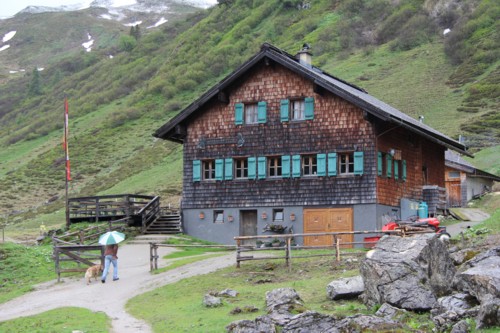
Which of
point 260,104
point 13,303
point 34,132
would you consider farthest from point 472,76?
point 13,303

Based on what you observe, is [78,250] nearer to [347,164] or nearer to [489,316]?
[347,164]

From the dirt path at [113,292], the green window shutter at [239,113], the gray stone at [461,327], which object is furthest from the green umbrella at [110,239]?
the gray stone at [461,327]

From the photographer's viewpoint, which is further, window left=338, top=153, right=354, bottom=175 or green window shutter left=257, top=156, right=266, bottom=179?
green window shutter left=257, top=156, right=266, bottom=179

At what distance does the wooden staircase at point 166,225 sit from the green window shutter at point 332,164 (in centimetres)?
842

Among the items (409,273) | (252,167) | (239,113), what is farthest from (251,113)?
(409,273)

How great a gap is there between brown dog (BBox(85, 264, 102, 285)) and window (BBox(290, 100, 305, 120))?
44.5 feet

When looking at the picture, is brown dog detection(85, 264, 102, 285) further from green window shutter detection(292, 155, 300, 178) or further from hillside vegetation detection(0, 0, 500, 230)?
hillside vegetation detection(0, 0, 500, 230)

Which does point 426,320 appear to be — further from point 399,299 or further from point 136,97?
point 136,97

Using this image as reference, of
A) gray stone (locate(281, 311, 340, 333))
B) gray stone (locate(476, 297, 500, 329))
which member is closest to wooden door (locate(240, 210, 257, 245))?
gray stone (locate(281, 311, 340, 333))

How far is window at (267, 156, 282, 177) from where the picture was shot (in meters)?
39.0

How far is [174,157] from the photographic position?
8500 centimetres

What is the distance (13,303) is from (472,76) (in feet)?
234

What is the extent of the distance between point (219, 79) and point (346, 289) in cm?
9742

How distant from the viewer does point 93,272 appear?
28.4 m
